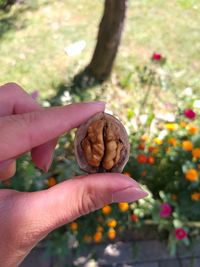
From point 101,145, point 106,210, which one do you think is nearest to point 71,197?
point 101,145

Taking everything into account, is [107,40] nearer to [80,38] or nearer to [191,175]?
[80,38]

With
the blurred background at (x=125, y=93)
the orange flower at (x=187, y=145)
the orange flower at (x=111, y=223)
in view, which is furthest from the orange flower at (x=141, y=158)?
the orange flower at (x=111, y=223)

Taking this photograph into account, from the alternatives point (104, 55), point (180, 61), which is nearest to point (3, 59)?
point (104, 55)

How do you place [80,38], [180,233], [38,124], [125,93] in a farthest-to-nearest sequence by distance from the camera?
[80,38] → [125,93] → [180,233] → [38,124]

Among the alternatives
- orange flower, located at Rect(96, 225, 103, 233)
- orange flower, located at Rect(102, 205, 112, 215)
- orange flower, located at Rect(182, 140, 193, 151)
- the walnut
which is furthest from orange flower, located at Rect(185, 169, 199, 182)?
the walnut

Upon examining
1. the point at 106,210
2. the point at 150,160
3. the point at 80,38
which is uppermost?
the point at 80,38

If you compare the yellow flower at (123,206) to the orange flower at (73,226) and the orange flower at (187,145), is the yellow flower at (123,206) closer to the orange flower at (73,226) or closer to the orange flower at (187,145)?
the orange flower at (73,226)
